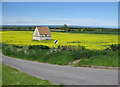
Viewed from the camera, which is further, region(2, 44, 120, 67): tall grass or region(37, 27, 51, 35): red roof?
region(37, 27, 51, 35): red roof

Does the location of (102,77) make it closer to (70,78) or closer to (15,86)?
(70,78)

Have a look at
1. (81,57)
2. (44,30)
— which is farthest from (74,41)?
(81,57)

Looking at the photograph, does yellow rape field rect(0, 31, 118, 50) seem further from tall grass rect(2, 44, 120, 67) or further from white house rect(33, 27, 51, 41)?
tall grass rect(2, 44, 120, 67)

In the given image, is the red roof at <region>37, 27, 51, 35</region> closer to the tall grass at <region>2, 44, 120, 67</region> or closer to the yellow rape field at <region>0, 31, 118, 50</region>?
the yellow rape field at <region>0, 31, 118, 50</region>

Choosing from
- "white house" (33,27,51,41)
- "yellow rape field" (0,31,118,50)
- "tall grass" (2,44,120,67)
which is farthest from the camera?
"white house" (33,27,51,41)

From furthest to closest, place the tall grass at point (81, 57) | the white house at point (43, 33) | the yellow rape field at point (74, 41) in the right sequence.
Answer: the white house at point (43, 33) → the yellow rape field at point (74, 41) → the tall grass at point (81, 57)

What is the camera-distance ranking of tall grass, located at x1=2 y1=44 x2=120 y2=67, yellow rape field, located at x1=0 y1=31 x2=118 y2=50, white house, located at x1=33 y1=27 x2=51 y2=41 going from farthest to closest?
white house, located at x1=33 y1=27 x2=51 y2=41 → yellow rape field, located at x1=0 y1=31 x2=118 y2=50 → tall grass, located at x1=2 y1=44 x2=120 y2=67

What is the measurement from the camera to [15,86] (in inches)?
358

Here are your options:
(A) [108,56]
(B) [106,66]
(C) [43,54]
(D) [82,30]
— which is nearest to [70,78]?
(B) [106,66]

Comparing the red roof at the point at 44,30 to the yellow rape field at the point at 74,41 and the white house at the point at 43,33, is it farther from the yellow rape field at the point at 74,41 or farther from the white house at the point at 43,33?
the yellow rape field at the point at 74,41

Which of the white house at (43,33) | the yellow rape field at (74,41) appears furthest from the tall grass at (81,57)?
the white house at (43,33)

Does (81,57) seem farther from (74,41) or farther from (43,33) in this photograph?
(74,41)

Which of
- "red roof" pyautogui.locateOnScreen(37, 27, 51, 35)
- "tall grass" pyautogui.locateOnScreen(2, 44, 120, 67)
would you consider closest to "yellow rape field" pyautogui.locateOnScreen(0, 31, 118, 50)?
"red roof" pyautogui.locateOnScreen(37, 27, 51, 35)

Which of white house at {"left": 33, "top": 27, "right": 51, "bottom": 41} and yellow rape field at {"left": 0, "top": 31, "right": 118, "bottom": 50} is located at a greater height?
white house at {"left": 33, "top": 27, "right": 51, "bottom": 41}
